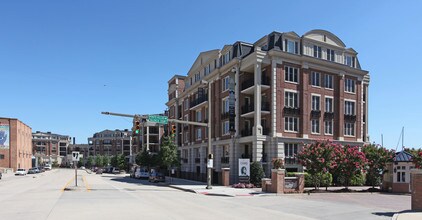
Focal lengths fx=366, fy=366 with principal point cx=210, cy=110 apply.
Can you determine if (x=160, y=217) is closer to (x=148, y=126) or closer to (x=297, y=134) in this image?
(x=297, y=134)

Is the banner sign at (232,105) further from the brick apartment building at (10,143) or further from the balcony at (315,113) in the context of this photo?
the brick apartment building at (10,143)

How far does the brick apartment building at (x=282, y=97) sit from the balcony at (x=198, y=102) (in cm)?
298

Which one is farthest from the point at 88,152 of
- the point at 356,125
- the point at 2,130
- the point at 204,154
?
the point at 356,125

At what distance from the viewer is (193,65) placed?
5644cm

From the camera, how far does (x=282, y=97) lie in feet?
127

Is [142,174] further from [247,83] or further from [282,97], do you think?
[282,97]

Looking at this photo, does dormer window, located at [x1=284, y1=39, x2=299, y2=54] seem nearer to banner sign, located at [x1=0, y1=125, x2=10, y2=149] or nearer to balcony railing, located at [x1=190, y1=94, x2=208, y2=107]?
balcony railing, located at [x1=190, y1=94, x2=208, y2=107]

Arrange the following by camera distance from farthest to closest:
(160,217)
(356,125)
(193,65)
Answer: (193,65), (356,125), (160,217)

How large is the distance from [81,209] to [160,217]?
4.47 meters

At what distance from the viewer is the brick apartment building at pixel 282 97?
38.2 meters

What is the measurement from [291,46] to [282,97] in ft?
19.3

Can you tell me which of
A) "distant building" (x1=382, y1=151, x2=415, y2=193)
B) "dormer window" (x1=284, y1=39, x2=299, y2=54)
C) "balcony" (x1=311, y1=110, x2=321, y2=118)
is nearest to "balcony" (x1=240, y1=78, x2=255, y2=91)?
"dormer window" (x1=284, y1=39, x2=299, y2=54)

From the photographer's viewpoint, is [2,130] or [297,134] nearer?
[297,134]

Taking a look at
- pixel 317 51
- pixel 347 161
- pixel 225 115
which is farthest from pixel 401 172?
pixel 225 115
